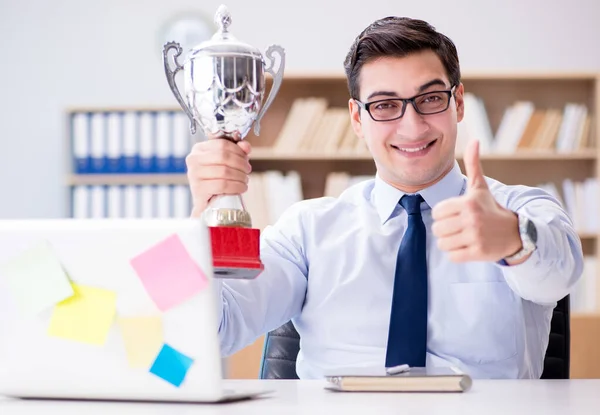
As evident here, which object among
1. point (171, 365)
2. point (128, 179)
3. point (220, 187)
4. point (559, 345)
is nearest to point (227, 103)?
point (220, 187)

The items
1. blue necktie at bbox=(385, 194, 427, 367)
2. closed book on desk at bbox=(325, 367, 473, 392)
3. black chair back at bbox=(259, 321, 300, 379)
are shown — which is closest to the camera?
closed book on desk at bbox=(325, 367, 473, 392)

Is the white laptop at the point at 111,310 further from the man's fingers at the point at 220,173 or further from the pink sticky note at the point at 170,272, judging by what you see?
the man's fingers at the point at 220,173

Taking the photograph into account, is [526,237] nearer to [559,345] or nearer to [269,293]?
[559,345]

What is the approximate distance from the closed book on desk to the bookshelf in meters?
2.91

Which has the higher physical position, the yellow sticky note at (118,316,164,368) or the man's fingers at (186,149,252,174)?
the man's fingers at (186,149,252,174)

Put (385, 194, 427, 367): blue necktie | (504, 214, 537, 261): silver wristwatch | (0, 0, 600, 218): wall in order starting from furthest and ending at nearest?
(0, 0, 600, 218): wall → (385, 194, 427, 367): blue necktie → (504, 214, 537, 261): silver wristwatch

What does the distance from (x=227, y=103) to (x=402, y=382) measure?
51cm

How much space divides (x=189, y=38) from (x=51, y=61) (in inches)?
30.4

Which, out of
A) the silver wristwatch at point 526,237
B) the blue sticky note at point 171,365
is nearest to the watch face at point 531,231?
the silver wristwatch at point 526,237

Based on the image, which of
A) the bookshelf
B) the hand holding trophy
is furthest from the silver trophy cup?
the bookshelf

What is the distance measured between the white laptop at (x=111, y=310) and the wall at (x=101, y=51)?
365cm

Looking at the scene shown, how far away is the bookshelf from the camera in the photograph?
4035 mm

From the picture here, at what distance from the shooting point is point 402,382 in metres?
1.11

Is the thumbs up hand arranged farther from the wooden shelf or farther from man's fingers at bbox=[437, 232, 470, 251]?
the wooden shelf
